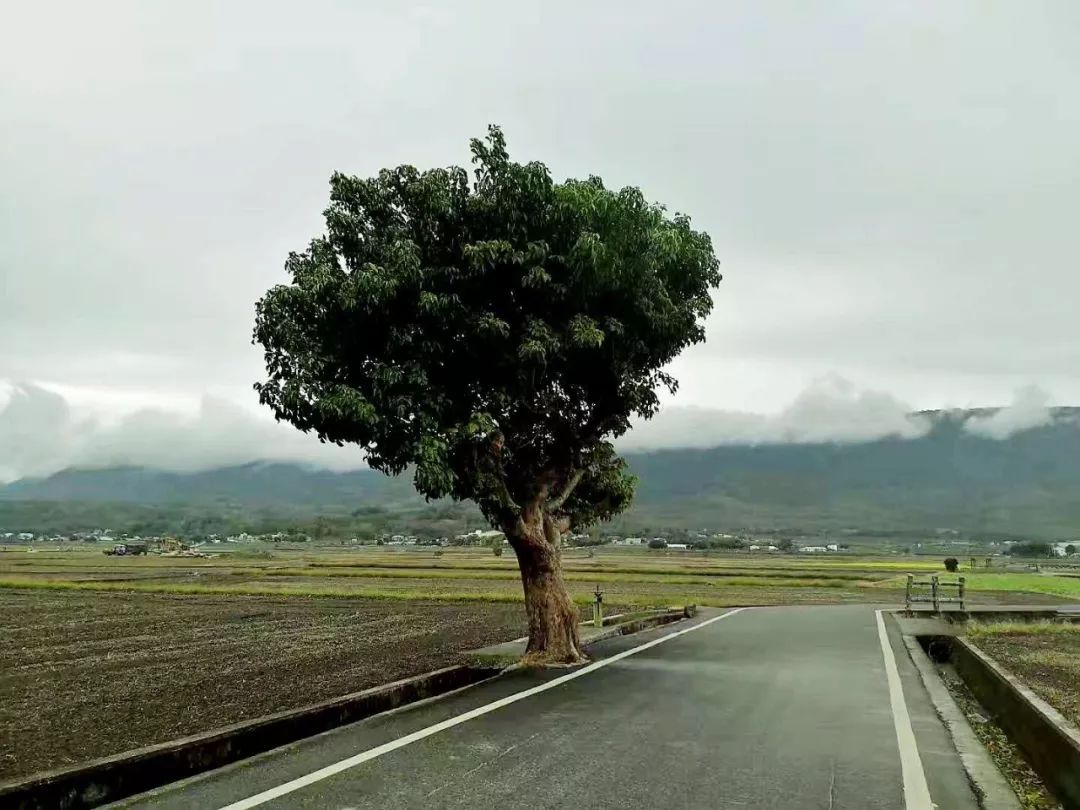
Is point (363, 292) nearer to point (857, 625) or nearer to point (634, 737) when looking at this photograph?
point (634, 737)

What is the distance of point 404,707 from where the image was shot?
460 inches

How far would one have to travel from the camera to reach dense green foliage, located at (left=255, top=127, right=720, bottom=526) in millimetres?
13977

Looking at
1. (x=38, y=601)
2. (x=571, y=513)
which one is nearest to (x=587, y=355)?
(x=571, y=513)

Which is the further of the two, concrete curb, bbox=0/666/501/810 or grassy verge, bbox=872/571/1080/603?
grassy verge, bbox=872/571/1080/603

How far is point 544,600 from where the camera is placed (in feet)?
53.1

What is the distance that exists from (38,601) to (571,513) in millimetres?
37632

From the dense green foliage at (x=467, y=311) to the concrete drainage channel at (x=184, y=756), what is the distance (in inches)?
139

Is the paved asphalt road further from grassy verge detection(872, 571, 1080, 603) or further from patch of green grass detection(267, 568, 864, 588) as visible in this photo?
patch of green grass detection(267, 568, 864, 588)

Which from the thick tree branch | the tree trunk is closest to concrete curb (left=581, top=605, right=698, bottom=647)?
the tree trunk

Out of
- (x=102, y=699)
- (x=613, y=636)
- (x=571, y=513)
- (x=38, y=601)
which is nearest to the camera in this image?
(x=102, y=699)

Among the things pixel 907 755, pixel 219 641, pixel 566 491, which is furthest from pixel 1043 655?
pixel 219 641

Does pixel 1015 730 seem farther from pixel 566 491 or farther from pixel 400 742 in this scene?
pixel 566 491

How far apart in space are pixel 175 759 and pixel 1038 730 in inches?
314

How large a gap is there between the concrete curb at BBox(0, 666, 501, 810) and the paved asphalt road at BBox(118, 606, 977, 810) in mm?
296
